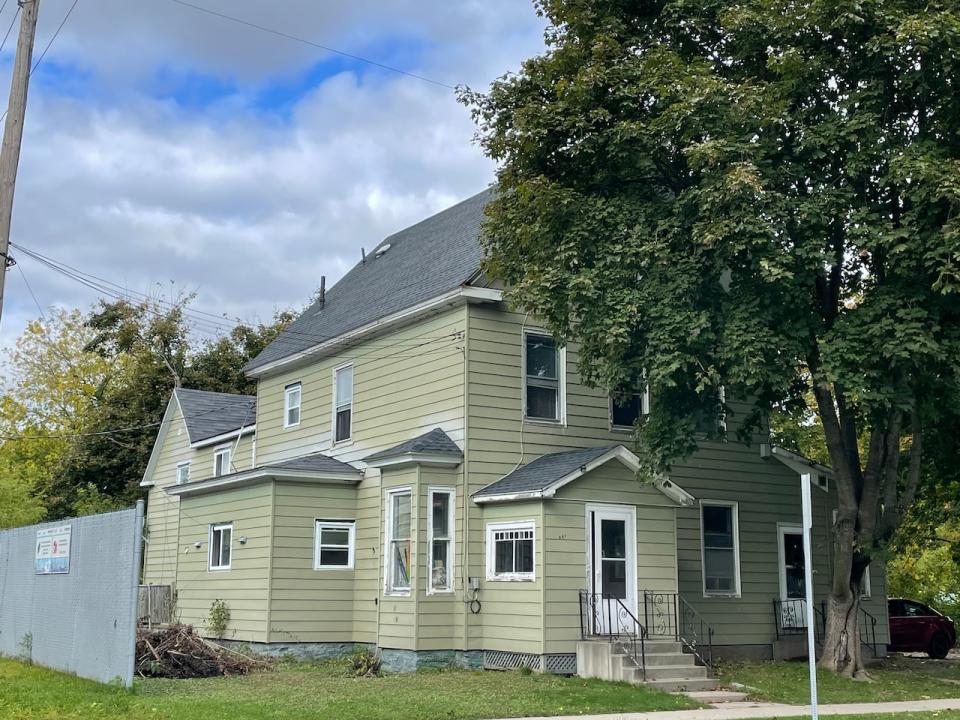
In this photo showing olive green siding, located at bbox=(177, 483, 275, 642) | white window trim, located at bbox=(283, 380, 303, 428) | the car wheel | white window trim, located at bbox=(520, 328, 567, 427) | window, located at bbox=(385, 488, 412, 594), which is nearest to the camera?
window, located at bbox=(385, 488, 412, 594)

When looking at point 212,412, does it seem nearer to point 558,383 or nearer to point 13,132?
point 558,383

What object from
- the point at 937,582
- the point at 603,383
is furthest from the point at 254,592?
the point at 937,582

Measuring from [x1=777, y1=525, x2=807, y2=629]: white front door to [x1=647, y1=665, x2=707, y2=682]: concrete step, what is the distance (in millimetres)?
5834

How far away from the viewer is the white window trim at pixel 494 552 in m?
19.0

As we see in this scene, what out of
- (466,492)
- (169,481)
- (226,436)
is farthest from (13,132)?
(169,481)

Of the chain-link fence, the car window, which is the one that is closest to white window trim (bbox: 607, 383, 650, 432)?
the car window

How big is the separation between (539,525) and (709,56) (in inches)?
344

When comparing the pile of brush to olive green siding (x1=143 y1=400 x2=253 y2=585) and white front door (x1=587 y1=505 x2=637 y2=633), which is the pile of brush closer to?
white front door (x1=587 y1=505 x2=637 y2=633)

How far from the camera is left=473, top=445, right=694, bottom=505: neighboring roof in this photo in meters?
19.0

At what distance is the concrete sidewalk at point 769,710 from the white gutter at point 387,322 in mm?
8658

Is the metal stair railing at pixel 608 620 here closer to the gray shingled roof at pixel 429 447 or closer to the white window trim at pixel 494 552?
the white window trim at pixel 494 552

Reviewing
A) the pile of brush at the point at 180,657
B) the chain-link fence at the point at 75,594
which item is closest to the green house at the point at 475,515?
the pile of brush at the point at 180,657

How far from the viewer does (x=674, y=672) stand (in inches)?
701

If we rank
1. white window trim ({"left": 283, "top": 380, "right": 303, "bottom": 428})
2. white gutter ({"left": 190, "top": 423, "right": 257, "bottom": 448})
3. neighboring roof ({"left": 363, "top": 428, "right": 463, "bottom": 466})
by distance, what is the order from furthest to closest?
white gutter ({"left": 190, "top": 423, "right": 257, "bottom": 448})
white window trim ({"left": 283, "top": 380, "right": 303, "bottom": 428})
neighboring roof ({"left": 363, "top": 428, "right": 463, "bottom": 466})
